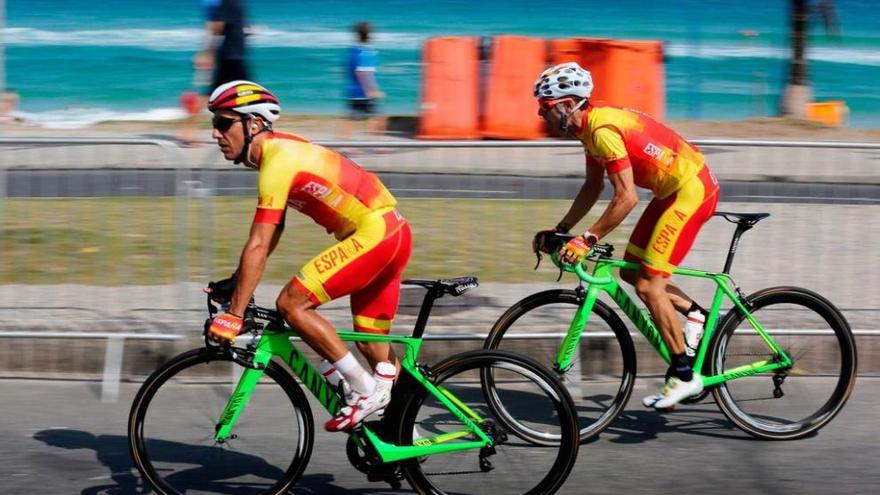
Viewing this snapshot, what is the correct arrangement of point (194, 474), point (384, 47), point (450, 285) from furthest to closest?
point (384, 47) → point (194, 474) → point (450, 285)

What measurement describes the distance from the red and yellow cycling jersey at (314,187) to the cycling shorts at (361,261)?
0.22ft

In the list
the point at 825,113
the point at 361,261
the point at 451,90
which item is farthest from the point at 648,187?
the point at 825,113

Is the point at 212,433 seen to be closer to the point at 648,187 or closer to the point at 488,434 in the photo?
the point at 488,434

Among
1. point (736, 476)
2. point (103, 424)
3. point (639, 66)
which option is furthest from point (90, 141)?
point (639, 66)

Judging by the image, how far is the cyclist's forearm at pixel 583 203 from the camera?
22.6 feet

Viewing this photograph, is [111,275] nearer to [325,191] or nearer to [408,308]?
[408,308]

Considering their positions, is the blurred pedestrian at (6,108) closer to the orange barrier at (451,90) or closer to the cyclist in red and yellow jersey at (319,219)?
the orange barrier at (451,90)

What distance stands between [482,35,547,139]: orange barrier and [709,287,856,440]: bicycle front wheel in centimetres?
1017

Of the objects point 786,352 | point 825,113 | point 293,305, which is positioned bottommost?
point 825,113

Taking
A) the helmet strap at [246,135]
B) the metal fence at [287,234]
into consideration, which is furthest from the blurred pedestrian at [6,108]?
the helmet strap at [246,135]

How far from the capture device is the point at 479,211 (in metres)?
7.89

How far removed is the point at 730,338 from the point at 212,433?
2662 mm

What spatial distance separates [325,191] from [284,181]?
0.67 feet

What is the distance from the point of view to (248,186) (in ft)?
25.7
